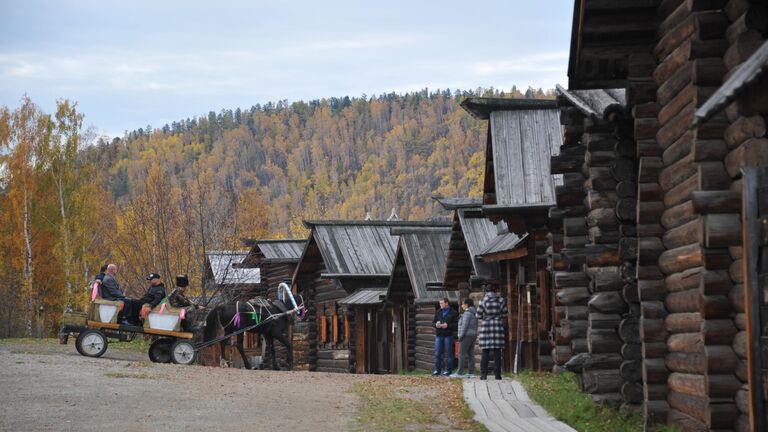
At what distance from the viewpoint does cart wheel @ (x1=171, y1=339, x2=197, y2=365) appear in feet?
86.0

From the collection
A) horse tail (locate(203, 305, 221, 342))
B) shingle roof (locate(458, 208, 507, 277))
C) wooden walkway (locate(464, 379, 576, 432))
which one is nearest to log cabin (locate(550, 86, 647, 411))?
wooden walkway (locate(464, 379, 576, 432))

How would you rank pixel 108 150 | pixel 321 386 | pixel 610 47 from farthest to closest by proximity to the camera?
pixel 108 150 < pixel 321 386 < pixel 610 47

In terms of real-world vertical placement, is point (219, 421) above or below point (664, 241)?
below

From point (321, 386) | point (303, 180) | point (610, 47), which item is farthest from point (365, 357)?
point (303, 180)

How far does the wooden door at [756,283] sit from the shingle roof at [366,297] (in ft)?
95.7

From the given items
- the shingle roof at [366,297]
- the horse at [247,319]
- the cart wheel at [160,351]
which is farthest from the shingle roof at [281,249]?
Result: the cart wheel at [160,351]

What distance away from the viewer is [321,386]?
20047mm

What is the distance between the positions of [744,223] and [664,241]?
3.64 metres

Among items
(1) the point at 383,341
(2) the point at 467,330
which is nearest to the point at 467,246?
(2) the point at 467,330

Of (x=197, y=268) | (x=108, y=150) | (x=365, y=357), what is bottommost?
(x=365, y=357)

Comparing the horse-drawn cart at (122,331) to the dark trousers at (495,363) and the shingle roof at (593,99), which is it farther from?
the shingle roof at (593,99)

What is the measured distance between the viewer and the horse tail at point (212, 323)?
29.6 meters

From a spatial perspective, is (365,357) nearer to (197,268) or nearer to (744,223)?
(197,268)

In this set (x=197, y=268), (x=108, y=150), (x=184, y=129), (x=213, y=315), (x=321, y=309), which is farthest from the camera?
(x=184, y=129)
